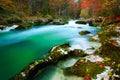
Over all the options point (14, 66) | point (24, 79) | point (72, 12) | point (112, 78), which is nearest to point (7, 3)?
point (14, 66)

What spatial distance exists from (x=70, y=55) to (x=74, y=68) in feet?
6.36

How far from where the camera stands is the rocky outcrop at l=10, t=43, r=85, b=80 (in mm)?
7831

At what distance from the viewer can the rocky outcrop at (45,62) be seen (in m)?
7.83

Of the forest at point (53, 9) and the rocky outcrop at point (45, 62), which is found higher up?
the forest at point (53, 9)

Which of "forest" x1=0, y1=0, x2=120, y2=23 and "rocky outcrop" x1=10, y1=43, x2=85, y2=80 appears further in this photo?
"forest" x1=0, y1=0, x2=120, y2=23

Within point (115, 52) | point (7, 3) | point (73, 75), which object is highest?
point (7, 3)

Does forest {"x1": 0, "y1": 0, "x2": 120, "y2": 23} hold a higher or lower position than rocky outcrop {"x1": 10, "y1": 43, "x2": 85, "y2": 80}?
higher

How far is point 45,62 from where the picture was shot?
9.02m

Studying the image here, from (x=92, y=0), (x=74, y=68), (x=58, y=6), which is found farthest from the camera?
(x=58, y=6)

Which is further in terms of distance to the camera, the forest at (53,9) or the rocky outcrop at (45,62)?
the forest at (53,9)

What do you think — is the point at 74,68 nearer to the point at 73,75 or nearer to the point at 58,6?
the point at 73,75

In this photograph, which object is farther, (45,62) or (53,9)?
(53,9)

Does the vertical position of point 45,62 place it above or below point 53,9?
below

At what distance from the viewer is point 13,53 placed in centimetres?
1180
